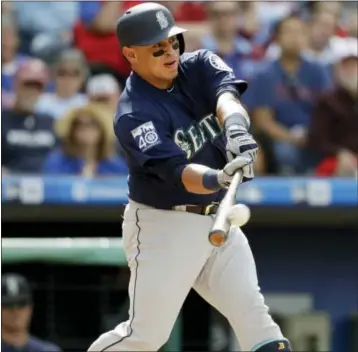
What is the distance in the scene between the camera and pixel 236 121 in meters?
3.62

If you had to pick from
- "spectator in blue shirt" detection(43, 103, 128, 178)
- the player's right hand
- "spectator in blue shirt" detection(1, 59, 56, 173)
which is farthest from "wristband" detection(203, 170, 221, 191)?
"spectator in blue shirt" detection(1, 59, 56, 173)

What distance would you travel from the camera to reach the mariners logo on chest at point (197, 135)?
3869 mm

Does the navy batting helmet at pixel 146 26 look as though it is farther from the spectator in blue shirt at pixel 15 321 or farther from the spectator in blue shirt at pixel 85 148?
the spectator in blue shirt at pixel 85 148

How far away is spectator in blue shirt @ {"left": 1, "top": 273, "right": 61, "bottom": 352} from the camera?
18.4 ft

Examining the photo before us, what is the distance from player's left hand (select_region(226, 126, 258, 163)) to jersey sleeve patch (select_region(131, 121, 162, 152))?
12.0 inches

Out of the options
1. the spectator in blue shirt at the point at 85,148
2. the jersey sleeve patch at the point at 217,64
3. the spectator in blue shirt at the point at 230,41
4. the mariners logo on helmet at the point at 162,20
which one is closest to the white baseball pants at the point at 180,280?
the jersey sleeve patch at the point at 217,64

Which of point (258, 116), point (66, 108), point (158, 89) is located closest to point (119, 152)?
point (66, 108)

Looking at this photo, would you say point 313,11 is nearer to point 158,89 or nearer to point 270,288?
point 270,288

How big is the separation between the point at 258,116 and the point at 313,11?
3.23ft

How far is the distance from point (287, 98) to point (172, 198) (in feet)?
11.2

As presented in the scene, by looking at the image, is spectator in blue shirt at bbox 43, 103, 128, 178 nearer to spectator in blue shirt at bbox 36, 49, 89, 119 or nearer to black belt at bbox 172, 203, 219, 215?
spectator in blue shirt at bbox 36, 49, 89, 119

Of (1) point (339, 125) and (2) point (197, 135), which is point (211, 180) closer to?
(2) point (197, 135)

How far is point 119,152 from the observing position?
22.7ft

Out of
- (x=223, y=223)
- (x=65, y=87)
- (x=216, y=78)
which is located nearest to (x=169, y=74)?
(x=216, y=78)
